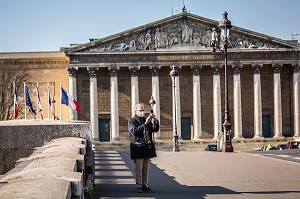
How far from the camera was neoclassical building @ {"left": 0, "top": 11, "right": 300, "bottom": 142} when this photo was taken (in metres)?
71.5

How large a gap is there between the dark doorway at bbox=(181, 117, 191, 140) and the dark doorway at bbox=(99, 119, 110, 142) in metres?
8.07

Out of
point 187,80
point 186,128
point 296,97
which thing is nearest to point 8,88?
point 187,80

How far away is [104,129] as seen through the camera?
72812mm

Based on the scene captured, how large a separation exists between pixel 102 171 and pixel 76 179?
13849 mm

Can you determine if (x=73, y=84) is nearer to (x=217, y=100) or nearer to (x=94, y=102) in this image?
(x=94, y=102)

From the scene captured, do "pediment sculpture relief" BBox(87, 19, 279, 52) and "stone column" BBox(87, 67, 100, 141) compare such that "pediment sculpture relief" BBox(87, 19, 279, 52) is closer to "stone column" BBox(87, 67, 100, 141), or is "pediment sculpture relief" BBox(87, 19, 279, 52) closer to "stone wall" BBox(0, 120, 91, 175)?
"stone column" BBox(87, 67, 100, 141)

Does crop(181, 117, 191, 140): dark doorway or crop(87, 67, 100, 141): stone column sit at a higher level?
crop(87, 67, 100, 141): stone column

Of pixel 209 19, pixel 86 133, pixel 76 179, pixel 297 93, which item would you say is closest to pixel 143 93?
pixel 209 19

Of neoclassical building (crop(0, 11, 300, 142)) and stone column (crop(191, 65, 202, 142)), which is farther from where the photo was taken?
neoclassical building (crop(0, 11, 300, 142))

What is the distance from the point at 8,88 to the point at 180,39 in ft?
63.8

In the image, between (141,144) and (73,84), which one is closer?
(141,144)

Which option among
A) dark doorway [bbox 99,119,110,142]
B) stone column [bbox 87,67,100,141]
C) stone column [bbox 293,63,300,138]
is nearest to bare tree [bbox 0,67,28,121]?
stone column [bbox 87,67,100,141]

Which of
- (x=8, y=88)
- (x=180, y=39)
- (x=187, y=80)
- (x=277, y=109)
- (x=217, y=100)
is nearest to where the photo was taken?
(x=217, y=100)

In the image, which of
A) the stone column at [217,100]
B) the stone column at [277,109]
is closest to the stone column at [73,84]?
the stone column at [217,100]
